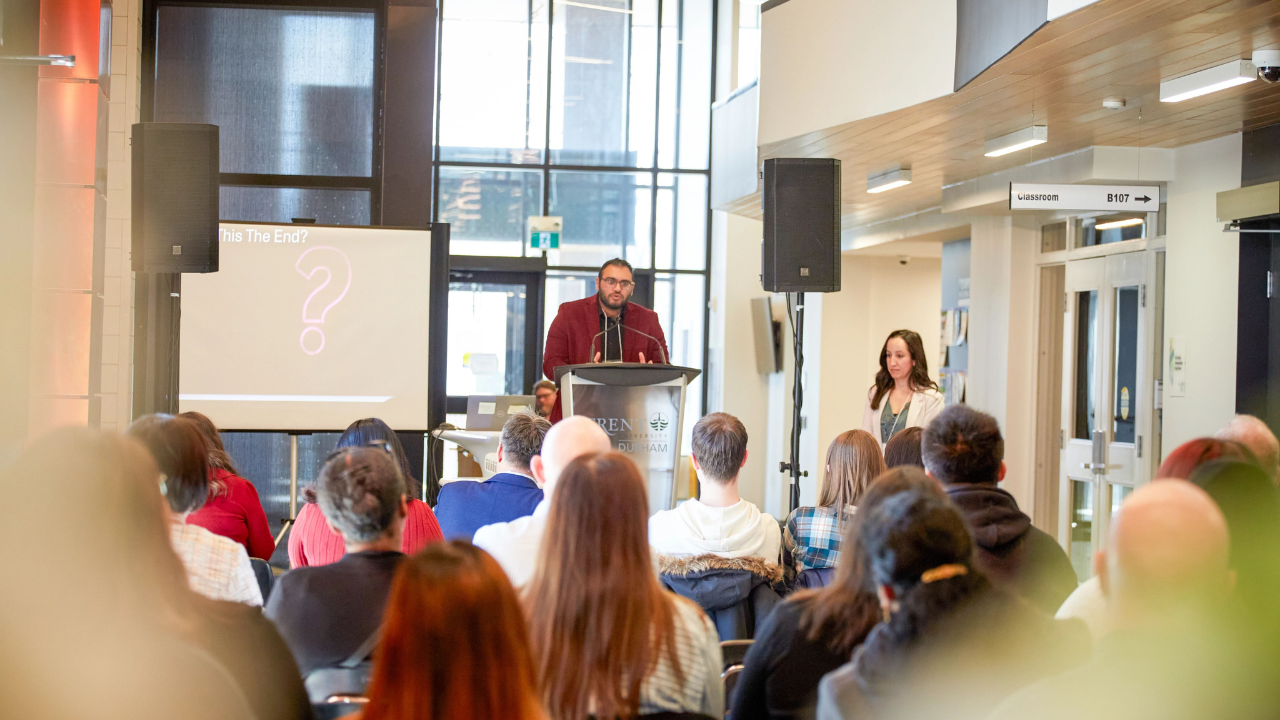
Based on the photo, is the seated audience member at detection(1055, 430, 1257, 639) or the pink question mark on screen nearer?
the seated audience member at detection(1055, 430, 1257, 639)

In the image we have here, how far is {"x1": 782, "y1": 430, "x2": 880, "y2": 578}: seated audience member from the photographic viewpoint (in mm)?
2934

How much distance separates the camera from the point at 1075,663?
1697 millimetres

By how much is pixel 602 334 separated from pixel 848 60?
2.08 m

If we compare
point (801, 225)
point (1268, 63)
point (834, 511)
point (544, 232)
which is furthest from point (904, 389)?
point (544, 232)

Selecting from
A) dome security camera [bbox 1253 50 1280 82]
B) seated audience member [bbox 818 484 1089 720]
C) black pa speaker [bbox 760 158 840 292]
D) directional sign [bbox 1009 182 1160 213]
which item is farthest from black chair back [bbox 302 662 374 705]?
directional sign [bbox 1009 182 1160 213]

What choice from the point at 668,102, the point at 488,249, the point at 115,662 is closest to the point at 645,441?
the point at 115,662

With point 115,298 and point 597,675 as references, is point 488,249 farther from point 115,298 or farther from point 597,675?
point 597,675

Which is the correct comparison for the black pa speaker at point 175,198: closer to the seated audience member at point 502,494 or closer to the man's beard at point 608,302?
the man's beard at point 608,302

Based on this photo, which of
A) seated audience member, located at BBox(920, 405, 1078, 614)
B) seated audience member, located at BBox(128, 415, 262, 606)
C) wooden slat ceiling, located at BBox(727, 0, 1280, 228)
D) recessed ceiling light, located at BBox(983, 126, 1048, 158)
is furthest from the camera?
recessed ceiling light, located at BBox(983, 126, 1048, 158)

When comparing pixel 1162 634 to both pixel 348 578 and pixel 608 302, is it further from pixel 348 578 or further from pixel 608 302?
pixel 608 302

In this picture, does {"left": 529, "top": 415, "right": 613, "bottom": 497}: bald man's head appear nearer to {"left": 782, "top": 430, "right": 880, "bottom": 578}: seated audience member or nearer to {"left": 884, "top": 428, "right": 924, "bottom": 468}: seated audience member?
{"left": 782, "top": 430, "right": 880, "bottom": 578}: seated audience member

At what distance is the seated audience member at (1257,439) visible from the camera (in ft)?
10.1

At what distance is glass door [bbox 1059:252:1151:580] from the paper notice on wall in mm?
228

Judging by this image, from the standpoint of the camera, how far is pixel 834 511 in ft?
9.75
